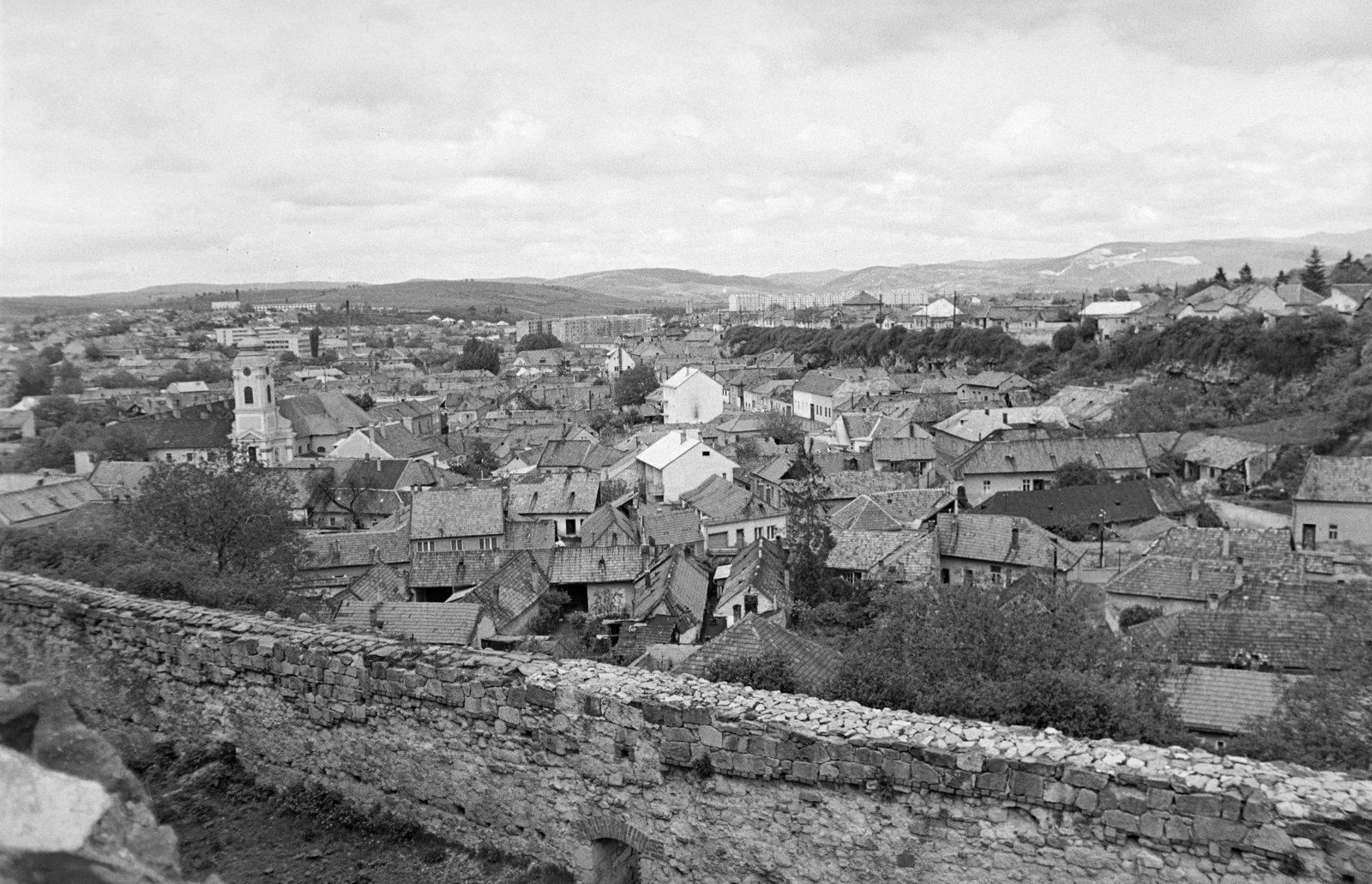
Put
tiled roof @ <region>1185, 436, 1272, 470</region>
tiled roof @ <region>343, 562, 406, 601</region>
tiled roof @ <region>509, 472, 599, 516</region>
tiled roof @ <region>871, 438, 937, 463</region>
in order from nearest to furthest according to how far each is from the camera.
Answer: tiled roof @ <region>343, 562, 406, 601</region> → tiled roof @ <region>509, 472, 599, 516</region> → tiled roof @ <region>1185, 436, 1272, 470</region> → tiled roof @ <region>871, 438, 937, 463</region>

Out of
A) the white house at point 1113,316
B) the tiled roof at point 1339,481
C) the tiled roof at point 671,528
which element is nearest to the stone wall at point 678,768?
the tiled roof at point 671,528

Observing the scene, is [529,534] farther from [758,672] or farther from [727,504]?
[758,672]

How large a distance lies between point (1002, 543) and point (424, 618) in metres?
17.6

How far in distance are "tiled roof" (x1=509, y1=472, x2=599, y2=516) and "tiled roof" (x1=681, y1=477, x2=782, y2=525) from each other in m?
3.73

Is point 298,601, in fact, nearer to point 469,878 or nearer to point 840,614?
point 469,878

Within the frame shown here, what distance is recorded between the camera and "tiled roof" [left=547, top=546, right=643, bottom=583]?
26.8 m

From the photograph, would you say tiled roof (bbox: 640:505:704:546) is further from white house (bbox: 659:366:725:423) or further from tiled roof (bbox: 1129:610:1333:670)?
white house (bbox: 659:366:725:423)

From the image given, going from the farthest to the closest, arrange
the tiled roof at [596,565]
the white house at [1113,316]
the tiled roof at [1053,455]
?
the white house at [1113,316] < the tiled roof at [1053,455] < the tiled roof at [596,565]

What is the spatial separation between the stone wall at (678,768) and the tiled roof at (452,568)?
57.4 ft

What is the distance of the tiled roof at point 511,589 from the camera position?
75.5ft

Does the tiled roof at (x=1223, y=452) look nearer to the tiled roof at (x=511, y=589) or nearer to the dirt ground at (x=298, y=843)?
the tiled roof at (x=511, y=589)

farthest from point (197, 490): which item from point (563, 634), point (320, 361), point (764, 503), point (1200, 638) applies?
point (320, 361)

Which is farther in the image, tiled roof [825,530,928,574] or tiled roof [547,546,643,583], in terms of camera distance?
tiled roof [825,530,928,574]

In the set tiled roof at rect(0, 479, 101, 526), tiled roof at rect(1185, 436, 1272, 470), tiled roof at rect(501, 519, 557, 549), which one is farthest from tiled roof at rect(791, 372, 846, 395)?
tiled roof at rect(0, 479, 101, 526)
